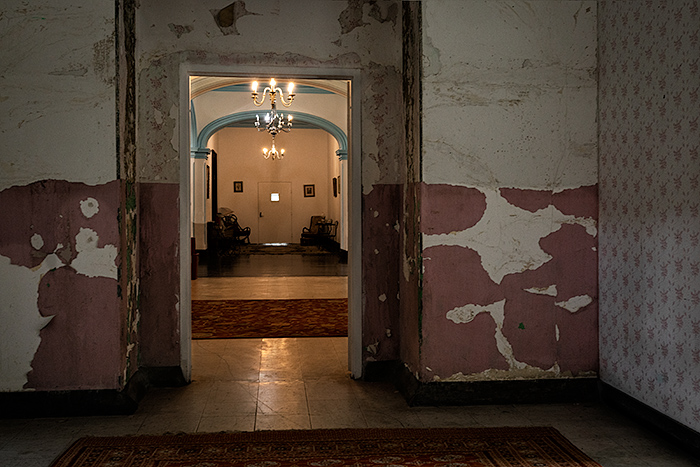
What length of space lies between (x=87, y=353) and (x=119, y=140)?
4.25ft

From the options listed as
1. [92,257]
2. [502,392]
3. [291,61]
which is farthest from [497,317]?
[92,257]

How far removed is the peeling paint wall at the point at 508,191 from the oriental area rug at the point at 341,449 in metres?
0.62

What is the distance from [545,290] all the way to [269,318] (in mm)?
3683

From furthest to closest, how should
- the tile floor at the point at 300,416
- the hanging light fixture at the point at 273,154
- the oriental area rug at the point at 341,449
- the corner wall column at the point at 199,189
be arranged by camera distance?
the hanging light fixture at the point at 273,154, the corner wall column at the point at 199,189, the tile floor at the point at 300,416, the oriental area rug at the point at 341,449

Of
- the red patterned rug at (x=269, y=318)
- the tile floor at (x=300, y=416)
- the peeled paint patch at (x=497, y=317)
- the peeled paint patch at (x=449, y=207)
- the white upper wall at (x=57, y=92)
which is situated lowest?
the tile floor at (x=300, y=416)

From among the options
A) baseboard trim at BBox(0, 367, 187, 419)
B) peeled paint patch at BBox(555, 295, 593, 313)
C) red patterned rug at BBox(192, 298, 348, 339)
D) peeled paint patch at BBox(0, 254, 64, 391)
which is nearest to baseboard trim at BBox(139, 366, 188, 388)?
baseboard trim at BBox(0, 367, 187, 419)

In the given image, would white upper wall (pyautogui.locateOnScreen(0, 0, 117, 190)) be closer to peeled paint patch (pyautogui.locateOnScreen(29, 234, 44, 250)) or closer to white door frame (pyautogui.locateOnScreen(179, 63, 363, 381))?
peeled paint patch (pyautogui.locateOnScreen(29, 234, 44, 250))

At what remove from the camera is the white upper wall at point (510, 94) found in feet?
12.4

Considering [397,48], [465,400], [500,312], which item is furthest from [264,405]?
[397,48]

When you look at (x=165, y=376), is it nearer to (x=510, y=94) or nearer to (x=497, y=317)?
(x=497, y=317)

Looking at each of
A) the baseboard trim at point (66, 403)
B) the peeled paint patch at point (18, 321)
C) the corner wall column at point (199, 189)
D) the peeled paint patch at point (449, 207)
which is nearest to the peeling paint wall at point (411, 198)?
the peeled paint patch at point (449, 207)

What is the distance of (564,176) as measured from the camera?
387 cm

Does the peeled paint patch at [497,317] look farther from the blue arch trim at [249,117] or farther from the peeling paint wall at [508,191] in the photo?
the blue arch trim at [249,117]

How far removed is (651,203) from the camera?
3314mm
